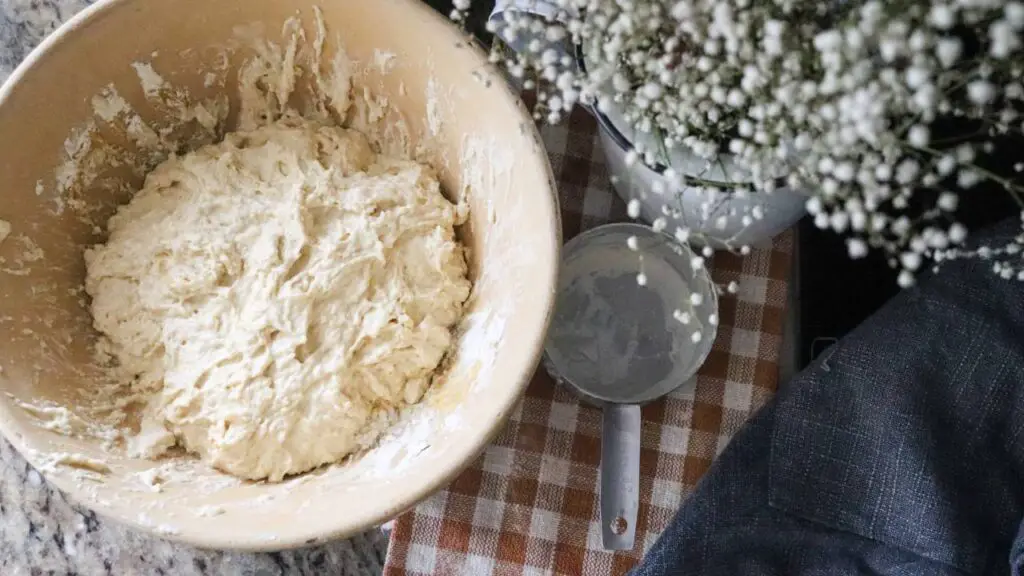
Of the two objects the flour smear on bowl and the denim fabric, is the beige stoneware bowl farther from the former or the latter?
the denim fabric

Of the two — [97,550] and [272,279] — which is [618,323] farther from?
[97,550]

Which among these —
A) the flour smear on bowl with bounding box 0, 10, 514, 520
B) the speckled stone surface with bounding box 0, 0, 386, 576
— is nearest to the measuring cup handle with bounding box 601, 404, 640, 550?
the flour smear on bowl with bounding box 0, 10, 514, 520

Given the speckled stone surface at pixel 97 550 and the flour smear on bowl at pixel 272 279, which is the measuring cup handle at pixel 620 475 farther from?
the speckled stone surface at pixel 97 550

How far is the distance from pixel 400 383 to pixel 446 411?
0.07 meters

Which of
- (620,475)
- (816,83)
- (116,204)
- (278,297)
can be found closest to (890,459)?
(620,475)

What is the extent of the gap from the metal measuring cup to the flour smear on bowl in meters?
0.12

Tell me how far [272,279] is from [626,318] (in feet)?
1.30

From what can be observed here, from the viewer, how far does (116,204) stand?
100 centimetres

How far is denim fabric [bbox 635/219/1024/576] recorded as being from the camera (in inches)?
35.7

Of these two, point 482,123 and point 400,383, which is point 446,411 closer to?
point 400,383

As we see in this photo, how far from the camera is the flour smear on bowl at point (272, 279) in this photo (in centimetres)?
90

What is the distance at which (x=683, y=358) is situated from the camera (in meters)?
0.98

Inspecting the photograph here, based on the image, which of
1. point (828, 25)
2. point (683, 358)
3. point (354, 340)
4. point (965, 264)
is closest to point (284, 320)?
point (354, 340)

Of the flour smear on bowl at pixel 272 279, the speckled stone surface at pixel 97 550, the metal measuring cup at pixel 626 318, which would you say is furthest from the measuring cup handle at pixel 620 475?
the speckled stone surface at pixel 97 550
